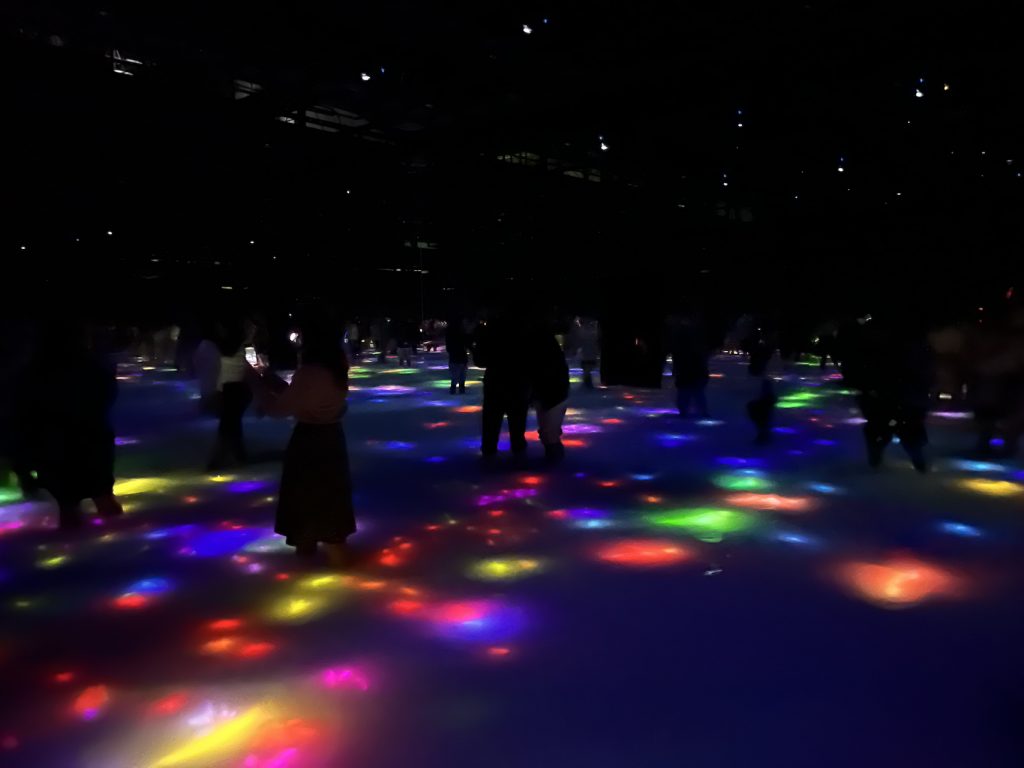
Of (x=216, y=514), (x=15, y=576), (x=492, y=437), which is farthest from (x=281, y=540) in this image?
(x=492, y=437)

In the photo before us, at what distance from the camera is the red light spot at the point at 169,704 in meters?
2.69

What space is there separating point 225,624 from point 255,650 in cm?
36

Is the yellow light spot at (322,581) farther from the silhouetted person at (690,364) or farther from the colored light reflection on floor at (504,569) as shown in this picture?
the silhouetted person at (690,364)

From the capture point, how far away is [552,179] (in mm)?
19266

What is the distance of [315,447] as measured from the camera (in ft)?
13.2

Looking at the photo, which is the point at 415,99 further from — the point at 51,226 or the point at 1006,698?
the point at 1006,698

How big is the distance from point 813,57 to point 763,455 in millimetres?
3889

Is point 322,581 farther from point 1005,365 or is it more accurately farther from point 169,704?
point 1005,365

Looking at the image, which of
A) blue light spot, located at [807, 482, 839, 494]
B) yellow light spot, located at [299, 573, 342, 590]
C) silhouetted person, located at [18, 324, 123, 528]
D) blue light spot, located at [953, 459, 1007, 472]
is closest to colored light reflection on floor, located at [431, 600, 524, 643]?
yellow light spot, located at [299, 573, 342, 590]

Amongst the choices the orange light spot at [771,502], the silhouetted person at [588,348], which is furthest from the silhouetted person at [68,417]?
the silhouetted person at [588,348]

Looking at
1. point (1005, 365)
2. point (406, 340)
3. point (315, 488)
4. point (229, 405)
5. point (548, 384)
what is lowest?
point (315, 488)

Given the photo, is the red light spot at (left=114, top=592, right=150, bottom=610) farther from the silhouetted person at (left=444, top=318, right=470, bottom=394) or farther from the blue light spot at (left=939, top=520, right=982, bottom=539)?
the silhouetted person at (left=444, top=318, right=470, bottom=394)

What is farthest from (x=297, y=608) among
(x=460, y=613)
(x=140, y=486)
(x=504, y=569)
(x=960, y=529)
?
(x=960, y=529)

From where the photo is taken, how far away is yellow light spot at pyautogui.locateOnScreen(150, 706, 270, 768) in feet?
7.88
